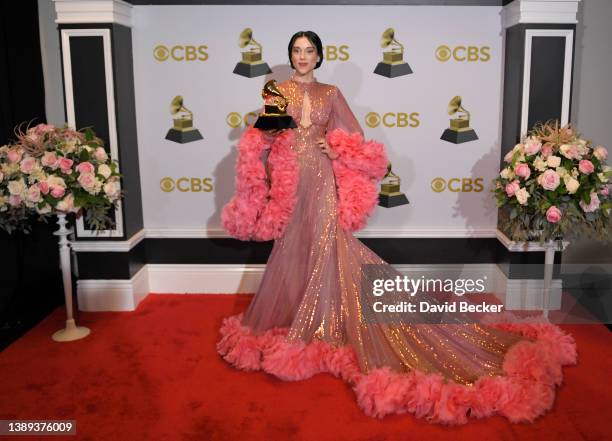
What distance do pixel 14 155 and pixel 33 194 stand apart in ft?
0.90

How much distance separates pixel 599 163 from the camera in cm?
381

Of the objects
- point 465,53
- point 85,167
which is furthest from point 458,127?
point 85,167

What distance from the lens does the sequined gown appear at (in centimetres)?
346

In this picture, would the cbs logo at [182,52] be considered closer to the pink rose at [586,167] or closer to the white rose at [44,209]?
the white rose at [44,209]

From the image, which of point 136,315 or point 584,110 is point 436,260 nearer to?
point 584,110

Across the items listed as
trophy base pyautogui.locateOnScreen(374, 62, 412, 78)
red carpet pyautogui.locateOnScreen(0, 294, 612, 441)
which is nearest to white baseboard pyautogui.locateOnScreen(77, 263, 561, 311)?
red carpet pyautogui.locateOnScreen(0, 294, 612, 441)

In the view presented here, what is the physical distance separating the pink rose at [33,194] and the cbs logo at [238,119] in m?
1.53

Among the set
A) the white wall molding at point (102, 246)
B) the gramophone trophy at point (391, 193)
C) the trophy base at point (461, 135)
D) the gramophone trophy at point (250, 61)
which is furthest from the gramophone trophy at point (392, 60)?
the white wall molding at point (102, 246)

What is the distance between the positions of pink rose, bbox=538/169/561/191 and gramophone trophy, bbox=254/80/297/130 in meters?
1.54

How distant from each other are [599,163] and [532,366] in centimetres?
139

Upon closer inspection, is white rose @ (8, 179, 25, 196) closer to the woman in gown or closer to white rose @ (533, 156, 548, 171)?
the woman in gown

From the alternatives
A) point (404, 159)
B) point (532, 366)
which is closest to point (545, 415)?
point (532, 366)

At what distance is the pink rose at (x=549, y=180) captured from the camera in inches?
145

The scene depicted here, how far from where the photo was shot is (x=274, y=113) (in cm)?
363
